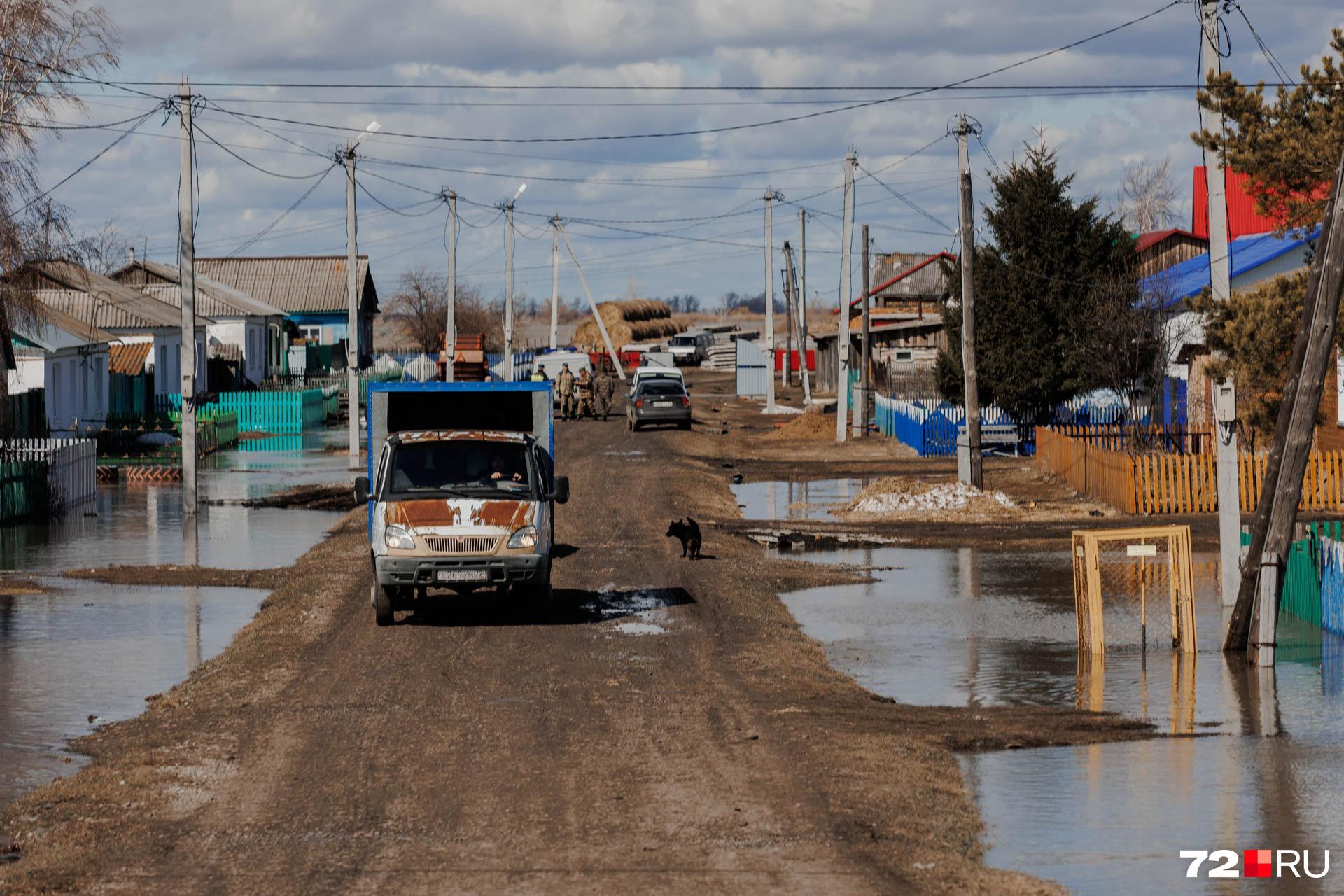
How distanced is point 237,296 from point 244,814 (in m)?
69.4

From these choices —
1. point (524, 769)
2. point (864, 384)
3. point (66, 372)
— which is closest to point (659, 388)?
point (864, 384)

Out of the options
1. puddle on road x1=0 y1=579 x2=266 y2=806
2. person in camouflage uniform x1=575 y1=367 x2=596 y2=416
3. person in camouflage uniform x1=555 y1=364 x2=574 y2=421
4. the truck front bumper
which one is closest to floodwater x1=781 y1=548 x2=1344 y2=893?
the truck front bumper

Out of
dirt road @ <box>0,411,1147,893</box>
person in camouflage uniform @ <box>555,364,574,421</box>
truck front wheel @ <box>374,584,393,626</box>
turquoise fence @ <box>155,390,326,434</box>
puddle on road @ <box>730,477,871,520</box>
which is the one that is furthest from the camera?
person in camouflage uniform @ <box>555,364,574,421</box>

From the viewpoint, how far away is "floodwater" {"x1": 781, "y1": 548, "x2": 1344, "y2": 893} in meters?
8.96

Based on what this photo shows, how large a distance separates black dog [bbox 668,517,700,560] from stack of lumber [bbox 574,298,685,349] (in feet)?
323

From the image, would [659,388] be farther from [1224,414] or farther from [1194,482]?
[1224,414]

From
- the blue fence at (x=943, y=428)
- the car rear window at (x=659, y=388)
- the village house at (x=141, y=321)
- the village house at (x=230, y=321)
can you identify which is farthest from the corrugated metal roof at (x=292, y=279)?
the blue fence at (x=943, y=428)

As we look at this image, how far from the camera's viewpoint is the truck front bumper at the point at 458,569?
16.3 m

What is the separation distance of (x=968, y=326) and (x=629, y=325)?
97.5 meters

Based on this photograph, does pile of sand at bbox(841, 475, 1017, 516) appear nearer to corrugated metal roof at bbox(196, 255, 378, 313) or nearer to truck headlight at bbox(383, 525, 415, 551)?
truck headlight at bbox(383, 525, 415, 551)

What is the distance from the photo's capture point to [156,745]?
1153 cm

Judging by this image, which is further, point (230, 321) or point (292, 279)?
point (292, 279)

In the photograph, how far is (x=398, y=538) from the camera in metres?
16.4

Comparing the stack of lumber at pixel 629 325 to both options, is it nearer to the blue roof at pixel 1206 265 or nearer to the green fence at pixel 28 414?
the blue roof at pixel 1206 265
